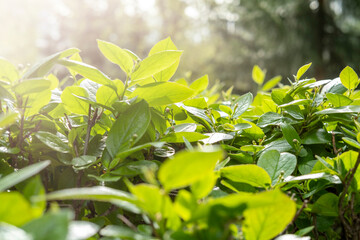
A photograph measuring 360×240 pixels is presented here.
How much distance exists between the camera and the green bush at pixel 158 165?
33 centimetres

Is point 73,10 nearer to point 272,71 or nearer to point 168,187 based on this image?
point 272,71

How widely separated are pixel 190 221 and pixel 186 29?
2012 centimetres

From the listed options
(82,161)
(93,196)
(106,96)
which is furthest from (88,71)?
(93,196)

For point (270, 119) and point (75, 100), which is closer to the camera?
point (75, 100)

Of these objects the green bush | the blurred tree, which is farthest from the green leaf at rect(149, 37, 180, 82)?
the blurred tree

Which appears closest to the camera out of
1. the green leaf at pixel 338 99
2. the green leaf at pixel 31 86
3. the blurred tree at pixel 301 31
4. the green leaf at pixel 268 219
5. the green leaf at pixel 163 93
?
the green leaf at pixel 268 219

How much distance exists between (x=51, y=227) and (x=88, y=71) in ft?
1.18

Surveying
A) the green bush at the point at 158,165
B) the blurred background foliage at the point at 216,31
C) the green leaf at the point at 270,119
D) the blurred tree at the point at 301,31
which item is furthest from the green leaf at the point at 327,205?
the blurred tree at the point at 301,31

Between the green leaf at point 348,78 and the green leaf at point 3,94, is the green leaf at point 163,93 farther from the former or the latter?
the green leaf at point 348,78

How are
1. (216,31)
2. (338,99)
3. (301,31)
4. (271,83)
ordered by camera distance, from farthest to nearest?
(216,31)
(301,31)
(271,83)
(338,99)

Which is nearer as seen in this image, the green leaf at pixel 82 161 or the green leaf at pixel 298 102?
the green leaf at pixel 82 161

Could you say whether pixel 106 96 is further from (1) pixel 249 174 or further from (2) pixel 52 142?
(1) pixel 249 174

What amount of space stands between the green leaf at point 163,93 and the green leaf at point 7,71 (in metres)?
0.26

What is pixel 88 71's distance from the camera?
0.59m
